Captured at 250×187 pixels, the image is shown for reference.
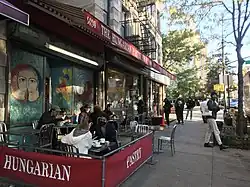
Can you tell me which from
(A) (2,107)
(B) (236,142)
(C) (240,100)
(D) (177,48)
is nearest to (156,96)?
(D) (177,48)

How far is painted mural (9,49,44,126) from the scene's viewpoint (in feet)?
21.9

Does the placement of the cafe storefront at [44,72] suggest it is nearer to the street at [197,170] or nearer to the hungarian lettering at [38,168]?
the hungarian lettering at [38,168]

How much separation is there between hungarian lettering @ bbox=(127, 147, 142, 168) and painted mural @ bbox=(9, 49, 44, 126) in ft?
12.0

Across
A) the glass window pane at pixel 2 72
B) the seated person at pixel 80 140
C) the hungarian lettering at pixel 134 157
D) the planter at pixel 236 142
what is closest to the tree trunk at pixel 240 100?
the planter at pixel 236 142

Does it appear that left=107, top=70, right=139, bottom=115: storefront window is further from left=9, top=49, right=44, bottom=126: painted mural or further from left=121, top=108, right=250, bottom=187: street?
left=121, top=108, right=250, bottom=187: street

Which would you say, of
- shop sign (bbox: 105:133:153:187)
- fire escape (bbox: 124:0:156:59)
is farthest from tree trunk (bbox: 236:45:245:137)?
fire escape (bbox: 124:0:156:59)

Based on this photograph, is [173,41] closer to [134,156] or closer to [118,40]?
[118,40]

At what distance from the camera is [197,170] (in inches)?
237

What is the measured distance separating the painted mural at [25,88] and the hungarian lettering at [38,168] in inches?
112

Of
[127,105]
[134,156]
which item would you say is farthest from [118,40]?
[127,105]

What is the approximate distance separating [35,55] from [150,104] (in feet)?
42.8

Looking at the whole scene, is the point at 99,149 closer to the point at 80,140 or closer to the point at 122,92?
the point at 80,140

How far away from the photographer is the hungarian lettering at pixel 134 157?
445cm

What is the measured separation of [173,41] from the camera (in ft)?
104
